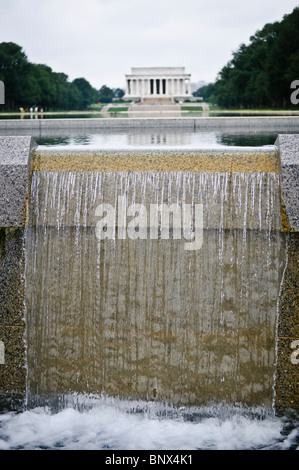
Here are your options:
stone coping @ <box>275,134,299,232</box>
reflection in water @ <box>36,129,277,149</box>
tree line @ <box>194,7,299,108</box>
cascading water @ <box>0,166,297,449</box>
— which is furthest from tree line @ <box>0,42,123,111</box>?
stone coping @ <box>275,134,299,232</box>

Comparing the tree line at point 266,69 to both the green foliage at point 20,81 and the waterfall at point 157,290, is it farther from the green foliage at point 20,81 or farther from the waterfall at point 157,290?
the waterfall at point 157,290

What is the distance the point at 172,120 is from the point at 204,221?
22.9 meters

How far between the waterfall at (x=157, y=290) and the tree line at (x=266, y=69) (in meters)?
43.2

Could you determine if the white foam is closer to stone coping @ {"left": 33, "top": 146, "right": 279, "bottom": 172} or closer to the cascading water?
the cascading water

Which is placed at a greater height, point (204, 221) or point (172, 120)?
point (172, 120)

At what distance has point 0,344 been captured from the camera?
520cm

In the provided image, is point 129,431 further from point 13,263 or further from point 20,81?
point 20,81

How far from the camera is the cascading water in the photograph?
4906 millimetres

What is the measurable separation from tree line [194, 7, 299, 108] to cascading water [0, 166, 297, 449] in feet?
142

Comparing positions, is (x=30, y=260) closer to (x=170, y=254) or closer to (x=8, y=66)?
(x=170, y=254)

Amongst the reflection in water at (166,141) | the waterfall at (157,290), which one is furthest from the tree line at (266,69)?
the waterfall at (157,290)

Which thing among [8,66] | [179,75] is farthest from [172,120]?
[179,75]

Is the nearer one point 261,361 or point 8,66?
point 261,361

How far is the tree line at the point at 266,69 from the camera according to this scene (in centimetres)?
4881
